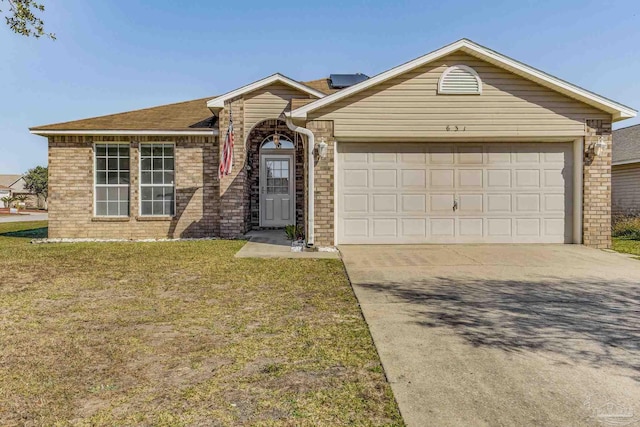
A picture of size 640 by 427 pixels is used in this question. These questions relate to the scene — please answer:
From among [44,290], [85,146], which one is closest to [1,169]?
[85,146]

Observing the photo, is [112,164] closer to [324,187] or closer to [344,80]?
[324,187]

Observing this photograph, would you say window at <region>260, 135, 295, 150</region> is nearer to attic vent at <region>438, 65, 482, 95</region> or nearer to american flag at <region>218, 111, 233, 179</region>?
american flag at <region>218, 111, 233, 179</region>

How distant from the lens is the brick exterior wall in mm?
11578

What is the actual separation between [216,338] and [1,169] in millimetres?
118807

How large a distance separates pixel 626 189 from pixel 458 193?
43.1 ft

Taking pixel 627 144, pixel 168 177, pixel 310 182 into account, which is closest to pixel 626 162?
pixel 627 144

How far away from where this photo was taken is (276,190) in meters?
14.0

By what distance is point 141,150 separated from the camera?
11.7 meters

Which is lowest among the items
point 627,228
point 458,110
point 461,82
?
point 627,228

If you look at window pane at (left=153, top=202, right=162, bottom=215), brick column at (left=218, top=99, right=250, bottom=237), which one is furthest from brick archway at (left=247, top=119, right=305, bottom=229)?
window pane at (left=153, top=202, right=162, bottom=215)

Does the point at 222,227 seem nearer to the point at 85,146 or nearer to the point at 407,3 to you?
the point at 85,146

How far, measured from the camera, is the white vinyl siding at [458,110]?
→ 9.41 meters

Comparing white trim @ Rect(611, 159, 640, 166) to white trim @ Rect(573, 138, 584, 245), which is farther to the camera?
white trim @ Rect(611, 159, 640, 166)

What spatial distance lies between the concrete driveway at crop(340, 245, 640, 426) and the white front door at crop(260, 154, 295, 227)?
691 centimetres
